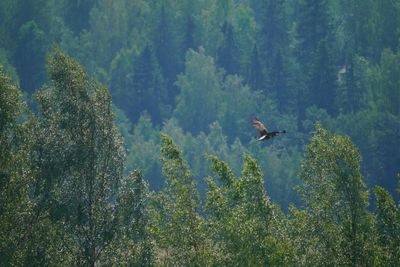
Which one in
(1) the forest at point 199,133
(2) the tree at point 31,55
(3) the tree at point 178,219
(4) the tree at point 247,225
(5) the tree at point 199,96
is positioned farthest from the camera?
(2) the tree at point 31,55

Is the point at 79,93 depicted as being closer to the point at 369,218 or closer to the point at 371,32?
the point at 369,218

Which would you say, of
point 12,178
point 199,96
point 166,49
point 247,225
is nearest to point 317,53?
point 199,96

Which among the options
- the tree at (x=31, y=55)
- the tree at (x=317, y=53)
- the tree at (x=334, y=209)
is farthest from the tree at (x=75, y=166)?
the tree at (x=31, y=55)

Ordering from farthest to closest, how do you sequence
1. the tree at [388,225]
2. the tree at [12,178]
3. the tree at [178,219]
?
the tree at [388,225], the tree at [178,219], the tree at [12,178]

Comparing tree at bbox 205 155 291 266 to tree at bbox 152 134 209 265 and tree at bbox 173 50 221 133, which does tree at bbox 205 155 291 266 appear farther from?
tree at bbox 173 50 221 133

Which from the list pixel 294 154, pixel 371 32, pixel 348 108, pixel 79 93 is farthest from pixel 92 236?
pixel 371 32

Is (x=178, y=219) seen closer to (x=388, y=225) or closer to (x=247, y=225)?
(x=247, y=225)

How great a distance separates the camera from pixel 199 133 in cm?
13838

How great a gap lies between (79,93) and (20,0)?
121 metres

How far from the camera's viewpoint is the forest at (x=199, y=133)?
132 feet

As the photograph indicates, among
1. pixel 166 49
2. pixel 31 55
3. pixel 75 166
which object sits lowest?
pixel 75 166

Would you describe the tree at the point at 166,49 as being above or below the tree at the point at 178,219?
above

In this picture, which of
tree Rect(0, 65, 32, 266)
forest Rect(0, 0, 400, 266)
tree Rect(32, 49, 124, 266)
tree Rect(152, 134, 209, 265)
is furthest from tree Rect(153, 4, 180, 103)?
tree Rect(0, 65, 32, 266)

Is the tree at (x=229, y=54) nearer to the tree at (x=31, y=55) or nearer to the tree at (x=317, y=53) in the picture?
the tree at (x=317, y=53)
